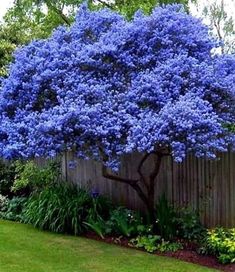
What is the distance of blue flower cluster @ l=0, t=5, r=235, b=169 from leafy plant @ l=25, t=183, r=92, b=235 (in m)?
1.88

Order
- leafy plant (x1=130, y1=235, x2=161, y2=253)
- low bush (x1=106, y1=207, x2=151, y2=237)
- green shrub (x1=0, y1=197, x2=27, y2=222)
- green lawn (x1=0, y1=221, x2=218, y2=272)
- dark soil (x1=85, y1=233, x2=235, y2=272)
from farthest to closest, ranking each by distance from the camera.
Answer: green shrub (x1=0, y1=197, x2=27, y2=222) → low bush (x1=106, y1=207, x2=151, y2=237) → leafy plant (x1=130, y1=235, x2=161, y2=253) → dark soil (x1=85, y1=233, x2=235, y2=272) → green lawn (x1=0, y1=221, x2=218, y2=272)

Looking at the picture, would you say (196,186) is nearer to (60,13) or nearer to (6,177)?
(6,177)

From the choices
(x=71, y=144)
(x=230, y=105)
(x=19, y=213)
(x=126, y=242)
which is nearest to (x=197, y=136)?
(x=230, y=105)

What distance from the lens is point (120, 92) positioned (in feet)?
27.3

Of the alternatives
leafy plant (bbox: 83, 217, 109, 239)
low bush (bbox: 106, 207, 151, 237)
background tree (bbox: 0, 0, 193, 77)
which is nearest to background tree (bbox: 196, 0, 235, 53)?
background tree (bbox: 0, 0, 193, 77)

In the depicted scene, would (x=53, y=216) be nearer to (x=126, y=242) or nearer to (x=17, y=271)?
(x=126, y=242)

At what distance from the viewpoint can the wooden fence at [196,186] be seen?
8.63 m

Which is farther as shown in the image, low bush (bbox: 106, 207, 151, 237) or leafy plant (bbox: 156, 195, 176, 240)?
low bush (bbox: 106, 207, 151, 237)

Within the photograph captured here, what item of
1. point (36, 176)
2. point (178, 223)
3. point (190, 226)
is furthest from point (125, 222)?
point (36, 176)

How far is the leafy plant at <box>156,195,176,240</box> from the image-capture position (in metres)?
8.71

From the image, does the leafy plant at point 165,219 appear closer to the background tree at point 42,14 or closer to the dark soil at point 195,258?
the dark soil at point 195,258

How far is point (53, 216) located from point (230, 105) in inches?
157

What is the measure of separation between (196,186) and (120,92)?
2220 millimetres

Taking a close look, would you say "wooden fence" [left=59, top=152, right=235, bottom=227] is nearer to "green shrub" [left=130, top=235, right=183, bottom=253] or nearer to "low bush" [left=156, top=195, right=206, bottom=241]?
"low bush" [left=156, top=195, right=206, bottom=241]
